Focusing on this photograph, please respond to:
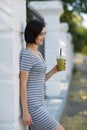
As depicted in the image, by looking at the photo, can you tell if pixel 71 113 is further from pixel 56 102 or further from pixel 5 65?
pixel 5 65

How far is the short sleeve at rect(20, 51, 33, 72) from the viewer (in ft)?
13.0

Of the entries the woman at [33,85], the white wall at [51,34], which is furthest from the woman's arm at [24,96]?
the white wall at [51,34]

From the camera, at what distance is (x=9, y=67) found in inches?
151

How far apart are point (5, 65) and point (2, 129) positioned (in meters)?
0.58

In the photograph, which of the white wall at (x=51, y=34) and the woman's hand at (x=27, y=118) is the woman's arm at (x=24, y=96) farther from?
the white wall at (x=51, y=34)

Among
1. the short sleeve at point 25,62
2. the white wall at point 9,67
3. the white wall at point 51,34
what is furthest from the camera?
the white wall at point 51,34

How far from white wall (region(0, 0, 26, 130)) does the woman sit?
7 cm

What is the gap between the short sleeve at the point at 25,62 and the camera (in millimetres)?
3947

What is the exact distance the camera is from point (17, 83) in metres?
3.97

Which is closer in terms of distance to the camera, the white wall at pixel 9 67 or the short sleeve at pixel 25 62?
the white wall at pixel 9 67

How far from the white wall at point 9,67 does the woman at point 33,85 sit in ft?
0.24

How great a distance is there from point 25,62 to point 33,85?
0.23 m

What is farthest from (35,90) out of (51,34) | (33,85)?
(51,34)

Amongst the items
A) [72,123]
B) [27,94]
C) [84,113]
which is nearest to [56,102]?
[72,123]
